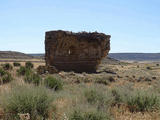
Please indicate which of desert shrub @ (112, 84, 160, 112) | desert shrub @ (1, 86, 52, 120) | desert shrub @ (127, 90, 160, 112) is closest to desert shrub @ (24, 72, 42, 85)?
desert shrub @ (1, 86, 52, 120)

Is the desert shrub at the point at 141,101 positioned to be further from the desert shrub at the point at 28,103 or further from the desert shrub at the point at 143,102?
the desert shrub at the point at 28,103

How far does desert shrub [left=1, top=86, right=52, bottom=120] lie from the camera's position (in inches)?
207

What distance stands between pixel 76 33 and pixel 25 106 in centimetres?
2724

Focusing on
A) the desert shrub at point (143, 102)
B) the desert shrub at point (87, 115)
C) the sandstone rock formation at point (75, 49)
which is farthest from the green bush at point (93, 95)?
the sandstone rock formation at point (75, 49)

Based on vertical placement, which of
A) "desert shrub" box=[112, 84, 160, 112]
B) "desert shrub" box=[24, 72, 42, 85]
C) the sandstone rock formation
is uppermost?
the sandstone rock formation

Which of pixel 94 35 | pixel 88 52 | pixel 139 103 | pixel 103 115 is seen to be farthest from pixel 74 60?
pixel 103 115

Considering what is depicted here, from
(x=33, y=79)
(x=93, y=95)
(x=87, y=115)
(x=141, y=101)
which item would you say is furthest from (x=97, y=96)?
(x=33, y=79)

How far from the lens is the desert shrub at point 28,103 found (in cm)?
527

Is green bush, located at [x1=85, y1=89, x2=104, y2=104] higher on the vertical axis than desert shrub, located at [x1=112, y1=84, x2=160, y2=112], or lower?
higher

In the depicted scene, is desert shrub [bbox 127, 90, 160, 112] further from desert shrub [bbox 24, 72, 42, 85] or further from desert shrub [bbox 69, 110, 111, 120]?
desert shrub [bbox 24, 72, 42, 85]

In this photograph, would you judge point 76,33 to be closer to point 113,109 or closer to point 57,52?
point 57,52

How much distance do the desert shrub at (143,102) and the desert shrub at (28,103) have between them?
8.63 ft

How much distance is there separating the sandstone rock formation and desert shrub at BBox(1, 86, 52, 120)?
987 inches

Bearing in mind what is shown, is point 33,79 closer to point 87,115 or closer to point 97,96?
point 97,96
